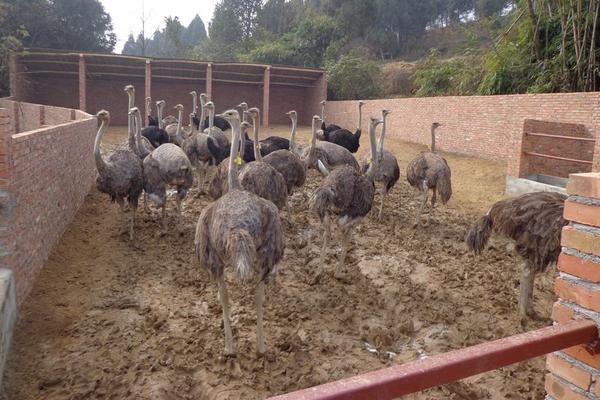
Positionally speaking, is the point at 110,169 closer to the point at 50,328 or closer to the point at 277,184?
the point at 277,184

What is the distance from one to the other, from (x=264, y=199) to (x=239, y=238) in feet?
3.44

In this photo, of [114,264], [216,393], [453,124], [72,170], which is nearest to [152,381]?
[216,393]

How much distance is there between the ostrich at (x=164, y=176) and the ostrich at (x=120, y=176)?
14 cm

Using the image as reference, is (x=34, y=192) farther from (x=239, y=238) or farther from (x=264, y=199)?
(x=239, y=238)

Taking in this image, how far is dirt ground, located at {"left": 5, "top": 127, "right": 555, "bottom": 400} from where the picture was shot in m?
3.72

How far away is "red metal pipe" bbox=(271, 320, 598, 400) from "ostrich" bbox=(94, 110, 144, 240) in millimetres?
6022

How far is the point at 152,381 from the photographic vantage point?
3.66m

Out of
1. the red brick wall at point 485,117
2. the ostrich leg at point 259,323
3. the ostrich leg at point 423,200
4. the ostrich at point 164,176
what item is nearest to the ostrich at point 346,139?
the red brick wall at point 485,117

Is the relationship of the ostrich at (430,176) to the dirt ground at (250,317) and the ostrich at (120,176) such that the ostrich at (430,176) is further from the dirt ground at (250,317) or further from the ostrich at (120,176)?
the ostrich at (120,176)

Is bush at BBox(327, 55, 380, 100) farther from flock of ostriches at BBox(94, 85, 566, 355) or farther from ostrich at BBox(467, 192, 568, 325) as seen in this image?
ostrich at BBox(467, 192, 568, 325)

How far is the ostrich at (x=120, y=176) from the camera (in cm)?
691

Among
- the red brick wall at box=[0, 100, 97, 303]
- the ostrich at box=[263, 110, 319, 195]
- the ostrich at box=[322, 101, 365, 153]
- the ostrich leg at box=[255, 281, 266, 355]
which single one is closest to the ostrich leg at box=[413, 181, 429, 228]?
the ostrich at box=[263, 110, 319, 195]

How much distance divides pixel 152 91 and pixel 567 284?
83.1 ft

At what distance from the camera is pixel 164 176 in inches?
294
